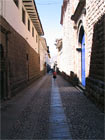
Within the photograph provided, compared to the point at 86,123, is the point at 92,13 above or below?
above

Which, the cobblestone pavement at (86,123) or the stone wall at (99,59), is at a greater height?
the stone wall at (99,59)

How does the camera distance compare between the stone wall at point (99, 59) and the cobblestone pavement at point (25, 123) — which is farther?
the stone wall at point (99, 59)

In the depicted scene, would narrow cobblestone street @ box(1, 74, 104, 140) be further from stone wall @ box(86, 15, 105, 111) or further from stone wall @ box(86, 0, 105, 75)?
stone wall @ box(86, 0, 105, 75)

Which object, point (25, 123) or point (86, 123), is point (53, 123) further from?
point (86, 123)

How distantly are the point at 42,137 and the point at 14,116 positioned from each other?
190 centimetres

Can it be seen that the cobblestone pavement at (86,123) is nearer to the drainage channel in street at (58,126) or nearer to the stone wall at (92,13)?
the drainage channel in street at (58,126)

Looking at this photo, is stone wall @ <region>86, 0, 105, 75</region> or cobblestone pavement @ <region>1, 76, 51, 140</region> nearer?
A: cobblestone pavement @ <region>1, 76, 51, 140</region>

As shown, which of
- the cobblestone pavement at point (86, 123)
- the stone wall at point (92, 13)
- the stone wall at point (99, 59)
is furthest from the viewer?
the stone wall at point (92, 13)

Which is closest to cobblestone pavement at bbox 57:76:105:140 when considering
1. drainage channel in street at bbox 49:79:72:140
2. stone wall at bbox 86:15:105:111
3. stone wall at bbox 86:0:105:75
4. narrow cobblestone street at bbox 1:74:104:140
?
narrow cobblestone street at bbox 1:74:104:140

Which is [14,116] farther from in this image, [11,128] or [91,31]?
[91,31]

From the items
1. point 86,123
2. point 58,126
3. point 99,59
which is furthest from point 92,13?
point 58,126

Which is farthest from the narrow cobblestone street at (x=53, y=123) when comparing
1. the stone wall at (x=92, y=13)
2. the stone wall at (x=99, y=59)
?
the stone wall at (x=92, y=13)

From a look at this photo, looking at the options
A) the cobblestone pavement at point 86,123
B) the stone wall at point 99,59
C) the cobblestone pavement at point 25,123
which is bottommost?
the cobblestone pavement at point 25,123

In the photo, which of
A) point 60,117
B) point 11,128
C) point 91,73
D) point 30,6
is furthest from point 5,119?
point 30,6
